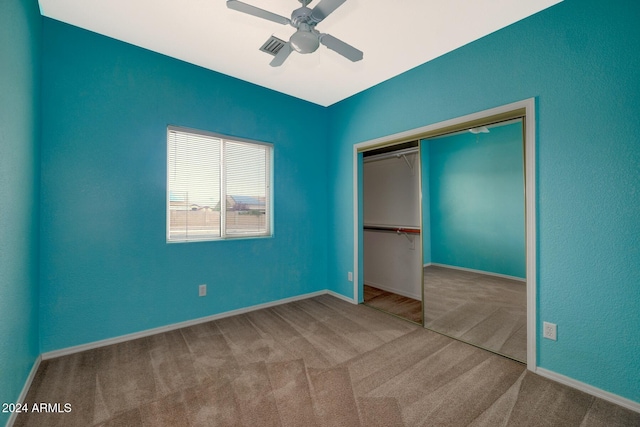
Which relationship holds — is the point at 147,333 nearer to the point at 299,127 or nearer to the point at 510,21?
the point at 299,127

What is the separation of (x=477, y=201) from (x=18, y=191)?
483cm

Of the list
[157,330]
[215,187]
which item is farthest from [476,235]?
[157,330]

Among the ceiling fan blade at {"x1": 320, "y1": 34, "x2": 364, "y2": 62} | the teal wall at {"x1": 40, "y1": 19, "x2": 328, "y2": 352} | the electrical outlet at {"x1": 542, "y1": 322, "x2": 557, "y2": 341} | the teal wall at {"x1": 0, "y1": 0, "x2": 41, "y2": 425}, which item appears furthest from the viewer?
the teal wall at {"x1": 40, "y1": 19, "x2": 328, "y2": 352}

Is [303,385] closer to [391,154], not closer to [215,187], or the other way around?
[215,187]

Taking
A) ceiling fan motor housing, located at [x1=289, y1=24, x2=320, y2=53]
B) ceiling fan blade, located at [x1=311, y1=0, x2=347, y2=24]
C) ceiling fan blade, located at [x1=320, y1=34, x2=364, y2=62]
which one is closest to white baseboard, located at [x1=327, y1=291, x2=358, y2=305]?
ceiling fan blade, located at [x1=320, y1=34, x2=364, y2=62]

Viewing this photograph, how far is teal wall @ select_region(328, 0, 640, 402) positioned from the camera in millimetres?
1706

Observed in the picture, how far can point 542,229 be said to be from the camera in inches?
80.7

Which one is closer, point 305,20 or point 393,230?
point 305,20

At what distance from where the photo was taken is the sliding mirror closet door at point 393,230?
358cm

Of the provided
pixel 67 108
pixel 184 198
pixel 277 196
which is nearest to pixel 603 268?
pixel 277 196

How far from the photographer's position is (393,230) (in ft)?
12.7

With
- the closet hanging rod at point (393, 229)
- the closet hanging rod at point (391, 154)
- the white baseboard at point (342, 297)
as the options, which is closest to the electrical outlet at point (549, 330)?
the closet hanging rod at point (393, 229)

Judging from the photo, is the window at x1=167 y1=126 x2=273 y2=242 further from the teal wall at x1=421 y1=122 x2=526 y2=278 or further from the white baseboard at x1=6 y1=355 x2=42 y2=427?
the teal wall at x1=421 y1=122 x2=526 y2=278

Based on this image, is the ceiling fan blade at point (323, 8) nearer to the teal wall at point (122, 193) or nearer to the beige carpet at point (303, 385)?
the teal wall at point (122, 193)
